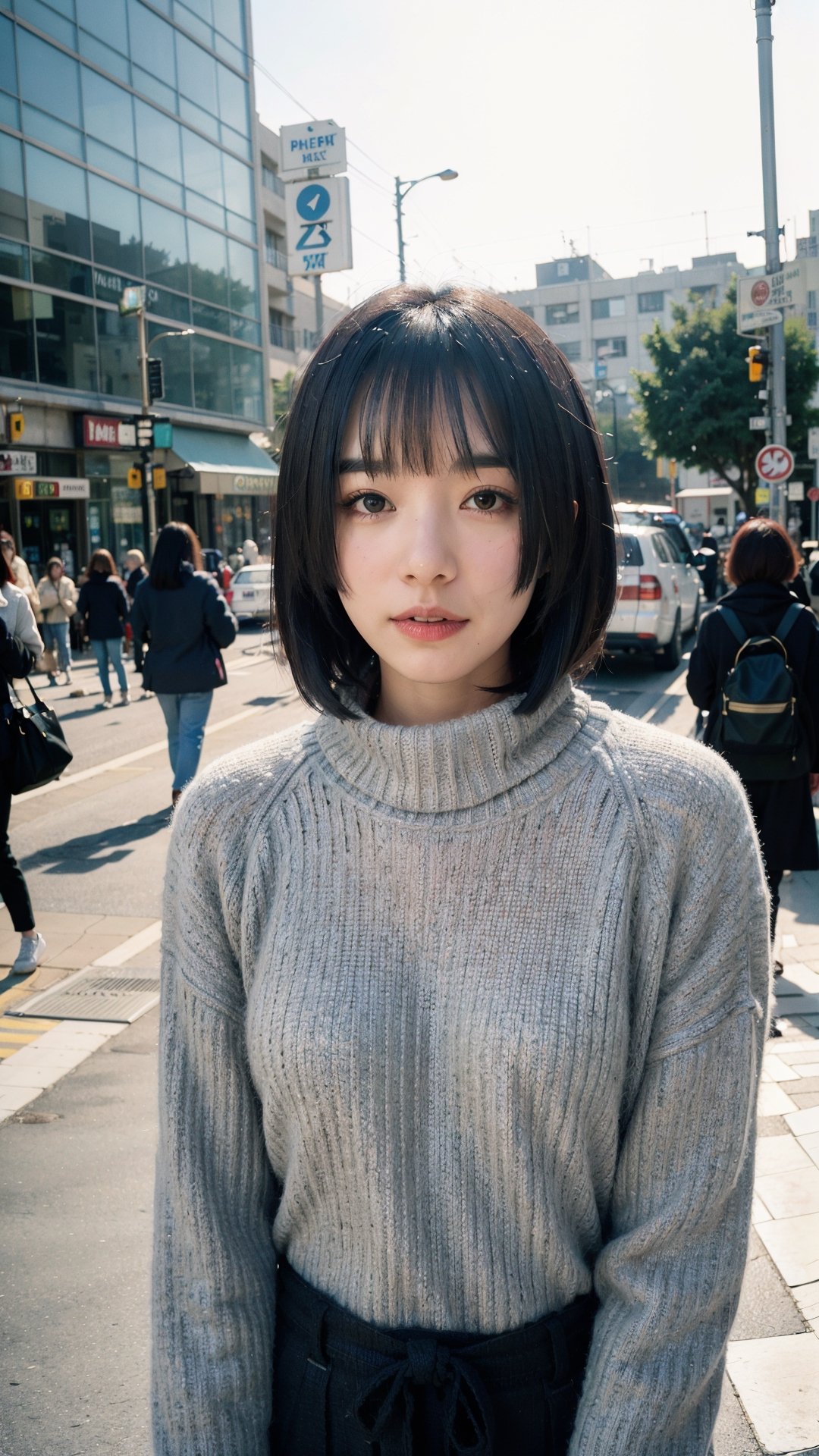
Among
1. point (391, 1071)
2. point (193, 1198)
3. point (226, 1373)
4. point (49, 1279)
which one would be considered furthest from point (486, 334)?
point (49, 1279)

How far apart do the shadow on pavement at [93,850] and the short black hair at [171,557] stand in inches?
66.8

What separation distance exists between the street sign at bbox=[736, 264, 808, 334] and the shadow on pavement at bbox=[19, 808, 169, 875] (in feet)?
35.3

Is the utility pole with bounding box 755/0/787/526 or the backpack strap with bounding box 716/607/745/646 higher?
the utility pole with bounding box 755/0/787/526

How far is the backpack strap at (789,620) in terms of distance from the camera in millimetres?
5020

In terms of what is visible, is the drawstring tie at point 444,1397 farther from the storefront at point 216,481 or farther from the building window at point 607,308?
the building window at point 607,308

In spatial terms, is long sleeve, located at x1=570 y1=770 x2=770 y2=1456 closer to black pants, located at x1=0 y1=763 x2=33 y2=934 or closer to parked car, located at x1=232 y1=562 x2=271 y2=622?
black pants, located at x1=0 y1=763 x2=33 y2=934

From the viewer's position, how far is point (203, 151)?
96.8 ft

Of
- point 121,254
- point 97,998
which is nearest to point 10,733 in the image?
point 97,998

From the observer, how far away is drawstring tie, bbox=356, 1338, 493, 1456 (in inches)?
50.6

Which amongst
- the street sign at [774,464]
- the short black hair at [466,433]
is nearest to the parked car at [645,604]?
the street sign at [774,464]

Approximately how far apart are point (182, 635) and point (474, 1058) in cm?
744

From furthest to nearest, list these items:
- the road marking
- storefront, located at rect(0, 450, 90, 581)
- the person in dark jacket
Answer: storefront, located at rect(0, 450, 90, 581) < the road marking < the person in dark jacket

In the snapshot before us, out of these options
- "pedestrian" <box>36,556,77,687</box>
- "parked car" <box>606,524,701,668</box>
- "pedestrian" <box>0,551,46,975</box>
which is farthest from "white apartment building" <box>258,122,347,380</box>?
"pedestrian" <box>0,551,46,975</box>

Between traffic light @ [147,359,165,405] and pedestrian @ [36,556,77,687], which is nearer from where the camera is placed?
pedestrian @ [36,556,77,687]
